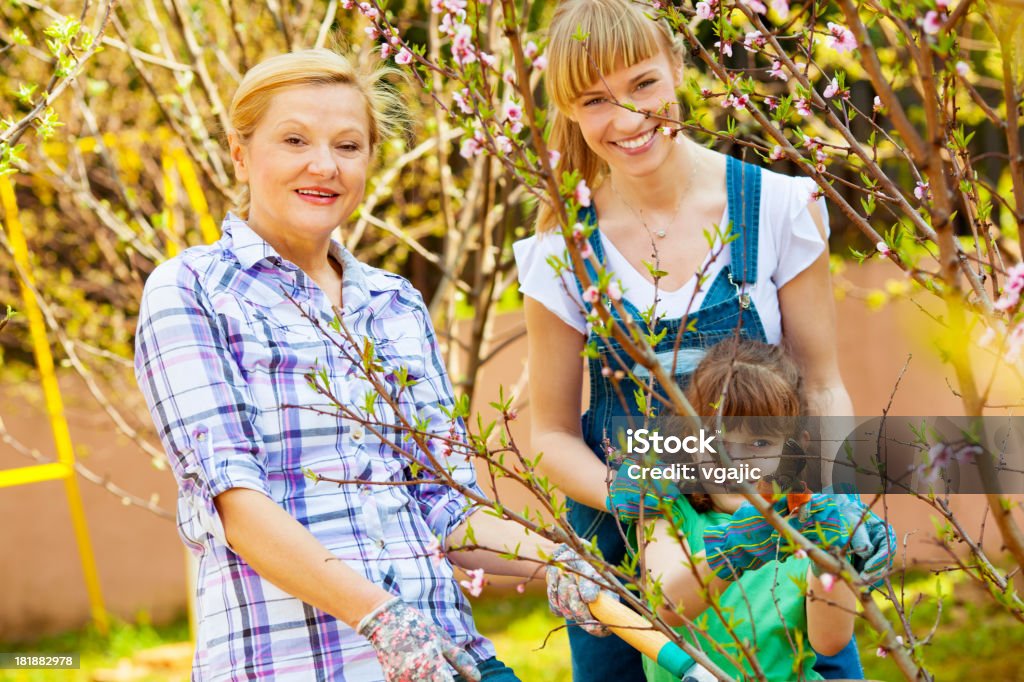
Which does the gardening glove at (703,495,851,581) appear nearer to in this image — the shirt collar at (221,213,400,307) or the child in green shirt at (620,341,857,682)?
the child in green shirt at (620,341,857,682)

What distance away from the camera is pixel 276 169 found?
6.64 ft

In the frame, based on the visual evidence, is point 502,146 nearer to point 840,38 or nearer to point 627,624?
point 840,38

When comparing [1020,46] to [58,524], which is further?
[58,524]

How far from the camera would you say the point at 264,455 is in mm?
1832

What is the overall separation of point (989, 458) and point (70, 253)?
6.55m

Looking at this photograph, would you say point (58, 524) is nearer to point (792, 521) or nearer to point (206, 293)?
point (206, 293)

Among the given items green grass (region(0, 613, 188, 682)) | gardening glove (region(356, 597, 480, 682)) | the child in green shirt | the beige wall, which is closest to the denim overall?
the child in green shirt

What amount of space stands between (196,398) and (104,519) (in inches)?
206

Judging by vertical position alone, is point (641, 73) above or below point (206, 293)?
above

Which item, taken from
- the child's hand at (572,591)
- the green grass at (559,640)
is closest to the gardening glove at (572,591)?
the child's hand at (572,591)

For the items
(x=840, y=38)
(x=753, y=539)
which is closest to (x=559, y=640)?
(x=753, y=539)

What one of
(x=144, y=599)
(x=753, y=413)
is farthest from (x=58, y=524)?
(x=753, y=413)

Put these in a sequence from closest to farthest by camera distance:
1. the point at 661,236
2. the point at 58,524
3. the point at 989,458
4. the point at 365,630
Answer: the point at 989,458, the point at 365,630, the point at 661,236, the point at 58,524

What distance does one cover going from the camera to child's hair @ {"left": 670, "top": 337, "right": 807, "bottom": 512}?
6.24ft
